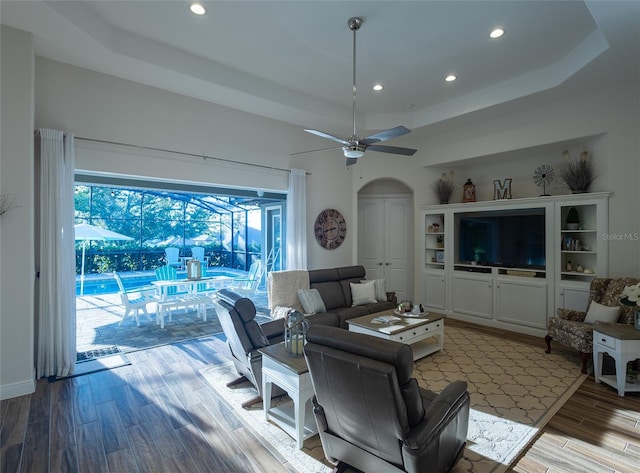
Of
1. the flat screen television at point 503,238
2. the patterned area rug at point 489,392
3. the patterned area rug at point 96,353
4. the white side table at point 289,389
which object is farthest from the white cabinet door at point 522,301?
the patterned area rug at point 96,353

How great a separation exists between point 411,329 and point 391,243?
3.33 meters

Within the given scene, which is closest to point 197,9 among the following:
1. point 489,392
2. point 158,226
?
point 489,392

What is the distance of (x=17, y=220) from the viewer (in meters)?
3.04

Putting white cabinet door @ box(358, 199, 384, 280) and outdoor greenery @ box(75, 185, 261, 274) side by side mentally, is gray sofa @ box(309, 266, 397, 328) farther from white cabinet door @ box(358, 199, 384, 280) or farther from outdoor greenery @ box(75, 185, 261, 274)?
outdoor greenery @ box(75, 185, 261, 274)

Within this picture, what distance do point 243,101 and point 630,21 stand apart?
4.28 m

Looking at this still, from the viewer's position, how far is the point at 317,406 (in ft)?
6.64

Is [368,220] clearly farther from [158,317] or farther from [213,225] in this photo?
[213,225]

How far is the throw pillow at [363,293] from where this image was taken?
504 cm

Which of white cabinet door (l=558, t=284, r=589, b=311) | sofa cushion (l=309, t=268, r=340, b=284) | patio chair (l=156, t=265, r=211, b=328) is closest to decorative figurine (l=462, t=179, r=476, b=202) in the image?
white cabinet door (l=558, t=284, r=589, b=311)

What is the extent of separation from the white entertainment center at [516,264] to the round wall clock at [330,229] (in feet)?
5.42

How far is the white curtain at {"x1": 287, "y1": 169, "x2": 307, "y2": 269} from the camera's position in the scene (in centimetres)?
554

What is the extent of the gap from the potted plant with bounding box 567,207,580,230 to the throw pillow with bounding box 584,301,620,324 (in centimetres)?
122

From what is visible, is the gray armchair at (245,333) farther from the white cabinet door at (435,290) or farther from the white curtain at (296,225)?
the white cabinet door at (435,290)

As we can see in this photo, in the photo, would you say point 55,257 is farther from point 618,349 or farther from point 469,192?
point 469,192
